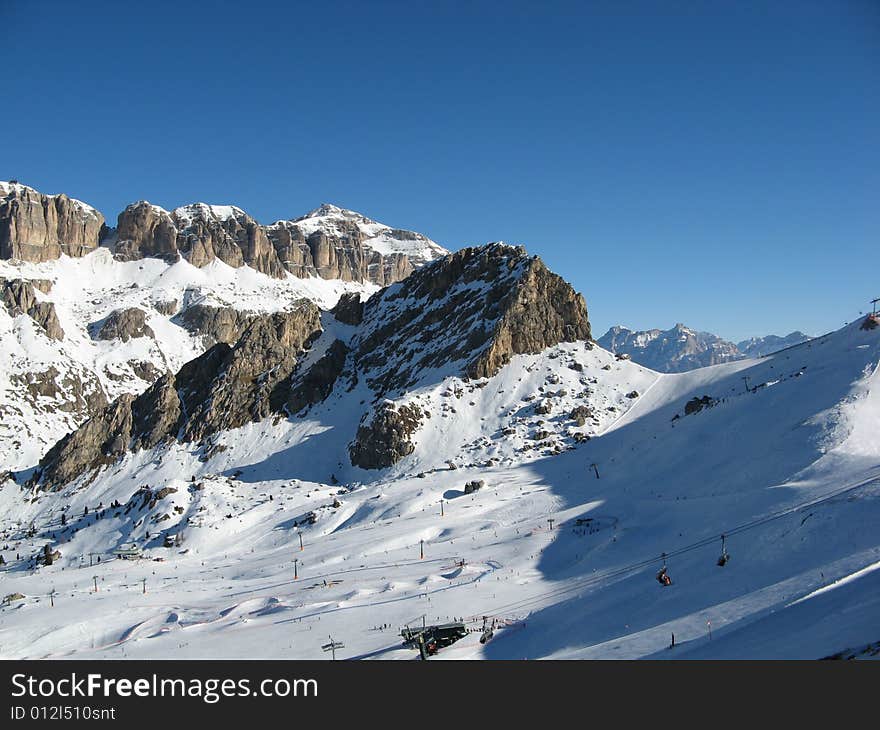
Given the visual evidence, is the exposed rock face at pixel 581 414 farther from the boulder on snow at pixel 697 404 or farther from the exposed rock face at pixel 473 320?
the exposed rock face at pixel 473 320

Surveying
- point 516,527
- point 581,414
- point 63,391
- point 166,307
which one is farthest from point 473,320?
point 166,307

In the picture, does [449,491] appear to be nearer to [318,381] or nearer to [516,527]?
[516,527]

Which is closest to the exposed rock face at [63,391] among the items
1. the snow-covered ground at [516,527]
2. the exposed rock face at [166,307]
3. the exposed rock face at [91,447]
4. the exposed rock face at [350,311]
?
the exposed rock face at [91,447]

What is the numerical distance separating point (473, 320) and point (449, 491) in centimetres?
4043

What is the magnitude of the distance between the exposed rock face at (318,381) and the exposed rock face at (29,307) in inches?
3774

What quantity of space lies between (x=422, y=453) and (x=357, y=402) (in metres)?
21.2

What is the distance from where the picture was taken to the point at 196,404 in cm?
10994

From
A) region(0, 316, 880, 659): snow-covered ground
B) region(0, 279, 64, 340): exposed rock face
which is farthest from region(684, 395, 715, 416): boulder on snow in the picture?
region(0, 279, 64, 340): exposed rock face

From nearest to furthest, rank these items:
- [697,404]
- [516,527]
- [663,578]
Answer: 1. [663,578]
2. [516,527]
3. [697,404]

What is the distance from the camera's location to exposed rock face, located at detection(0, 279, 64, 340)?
163625 millimetres

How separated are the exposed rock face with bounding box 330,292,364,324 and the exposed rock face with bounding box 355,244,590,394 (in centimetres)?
615

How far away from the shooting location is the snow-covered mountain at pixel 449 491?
1194 inches

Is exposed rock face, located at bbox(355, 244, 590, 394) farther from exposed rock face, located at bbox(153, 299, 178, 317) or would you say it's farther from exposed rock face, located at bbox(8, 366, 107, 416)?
exposed rock face, located at bbox(153, 299, 178, 317)

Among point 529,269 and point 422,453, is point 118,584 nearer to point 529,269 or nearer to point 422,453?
point 422,453
